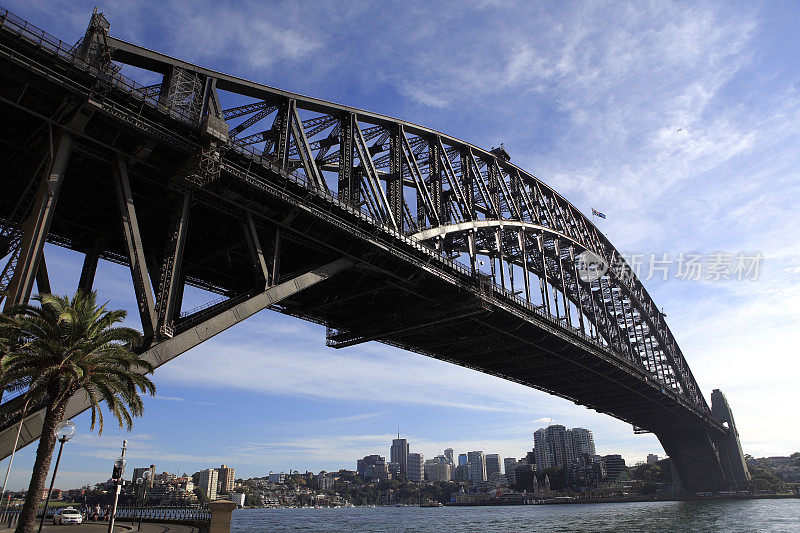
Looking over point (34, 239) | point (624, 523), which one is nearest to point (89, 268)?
point (34, 239)

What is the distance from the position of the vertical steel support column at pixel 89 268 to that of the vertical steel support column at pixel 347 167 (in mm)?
14467

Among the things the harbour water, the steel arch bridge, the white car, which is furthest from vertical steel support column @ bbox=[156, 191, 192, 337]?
the harbour water

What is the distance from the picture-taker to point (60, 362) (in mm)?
18188

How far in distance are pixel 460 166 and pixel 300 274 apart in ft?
102

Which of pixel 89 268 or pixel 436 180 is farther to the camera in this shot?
pixel 436 180

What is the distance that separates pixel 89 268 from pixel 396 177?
21.7 m

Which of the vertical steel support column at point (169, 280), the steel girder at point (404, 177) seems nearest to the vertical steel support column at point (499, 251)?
the steel girder at point (404, 177)

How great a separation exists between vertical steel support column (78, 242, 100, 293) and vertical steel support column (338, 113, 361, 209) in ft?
47.5

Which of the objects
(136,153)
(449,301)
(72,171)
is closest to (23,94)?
(136,153)

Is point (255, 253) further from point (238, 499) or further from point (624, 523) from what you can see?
point (624, 523)

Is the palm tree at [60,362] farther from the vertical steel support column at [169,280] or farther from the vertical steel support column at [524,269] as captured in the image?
the vertical steel support column at [524,269]

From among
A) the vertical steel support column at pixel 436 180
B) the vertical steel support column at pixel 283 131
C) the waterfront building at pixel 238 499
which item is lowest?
the waterfront building at pixel 238 499

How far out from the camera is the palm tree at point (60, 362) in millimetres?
17703

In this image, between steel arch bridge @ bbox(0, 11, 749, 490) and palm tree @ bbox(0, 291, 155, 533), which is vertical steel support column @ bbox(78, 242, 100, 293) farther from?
palm tree @ bbox(0, 291, 155, 533)
